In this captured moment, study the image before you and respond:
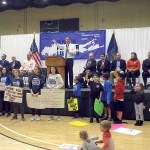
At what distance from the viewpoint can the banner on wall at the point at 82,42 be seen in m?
13.3

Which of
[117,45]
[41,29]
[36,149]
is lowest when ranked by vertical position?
[36,149]

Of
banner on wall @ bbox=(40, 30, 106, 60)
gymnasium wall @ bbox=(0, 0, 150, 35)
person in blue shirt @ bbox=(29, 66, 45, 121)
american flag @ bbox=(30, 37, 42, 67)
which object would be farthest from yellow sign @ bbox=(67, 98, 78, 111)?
gymnasium wall @ bbox=(0, 0, 150, 35)

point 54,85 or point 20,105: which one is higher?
point 54,85

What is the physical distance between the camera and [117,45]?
1295cm

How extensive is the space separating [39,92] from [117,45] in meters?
4.68

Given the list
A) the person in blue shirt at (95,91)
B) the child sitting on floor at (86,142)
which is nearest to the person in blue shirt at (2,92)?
the person in blue shirt at (95,91)

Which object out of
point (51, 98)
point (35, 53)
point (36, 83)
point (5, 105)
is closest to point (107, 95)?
point (51, 98)

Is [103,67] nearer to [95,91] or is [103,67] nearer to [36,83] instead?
[95,91]

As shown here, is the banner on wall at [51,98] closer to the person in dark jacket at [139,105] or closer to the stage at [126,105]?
the stage at [126,105]

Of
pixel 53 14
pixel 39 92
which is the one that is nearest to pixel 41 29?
pixel 53 14

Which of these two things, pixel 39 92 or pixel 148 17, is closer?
pixel 39 92

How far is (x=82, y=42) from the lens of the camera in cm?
1358

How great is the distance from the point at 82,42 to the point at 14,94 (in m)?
4.88

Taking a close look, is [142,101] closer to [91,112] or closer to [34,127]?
[91,112]
